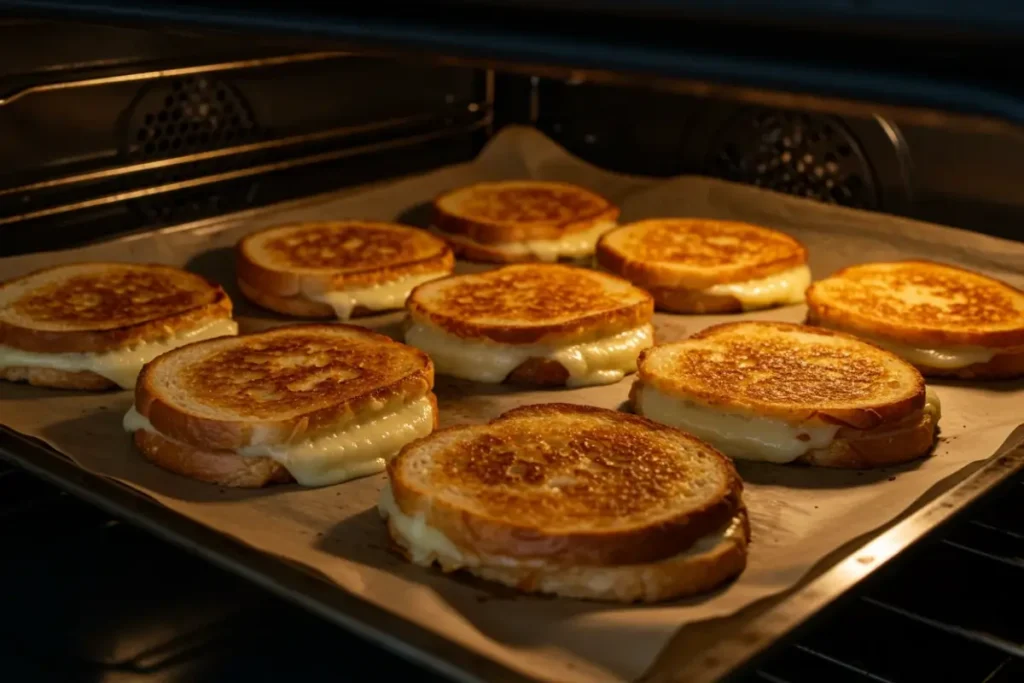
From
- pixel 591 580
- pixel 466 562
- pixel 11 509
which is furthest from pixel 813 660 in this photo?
pixel 11 509

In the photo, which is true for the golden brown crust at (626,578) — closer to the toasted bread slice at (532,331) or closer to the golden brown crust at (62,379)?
the toasted bread slice at (532,331)

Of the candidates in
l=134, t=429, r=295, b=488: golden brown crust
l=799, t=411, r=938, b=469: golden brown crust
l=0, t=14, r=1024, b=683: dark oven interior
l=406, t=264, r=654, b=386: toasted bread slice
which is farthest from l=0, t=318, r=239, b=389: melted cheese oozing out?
l=799, t=411, r=938, b=469: golden brown crust

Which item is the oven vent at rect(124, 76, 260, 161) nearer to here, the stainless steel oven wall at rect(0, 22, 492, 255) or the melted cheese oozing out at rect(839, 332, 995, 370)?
the stainless steel oven wall at rect(0, 22, 492, 255)

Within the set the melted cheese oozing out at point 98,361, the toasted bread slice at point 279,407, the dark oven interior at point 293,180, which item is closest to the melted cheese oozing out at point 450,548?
the dark oven interior at point 293,180

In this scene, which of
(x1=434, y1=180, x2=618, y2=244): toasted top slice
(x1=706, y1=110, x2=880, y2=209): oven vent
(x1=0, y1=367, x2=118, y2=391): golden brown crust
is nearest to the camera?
(x1=0, y1=367, x2=118, y2=391): golden brown crust

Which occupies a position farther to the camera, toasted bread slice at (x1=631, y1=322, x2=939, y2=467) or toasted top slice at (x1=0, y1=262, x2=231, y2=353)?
toasted top slice at (x1=0, y1=262, x2=231, y2=353)
